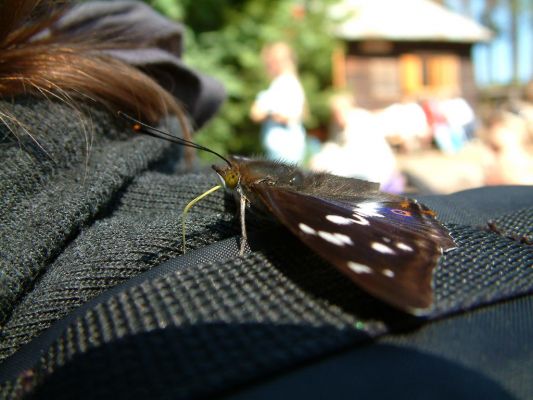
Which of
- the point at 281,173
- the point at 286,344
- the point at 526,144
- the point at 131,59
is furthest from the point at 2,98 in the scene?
the point at 526,144

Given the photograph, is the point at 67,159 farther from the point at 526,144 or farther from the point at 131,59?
the point at 526,144

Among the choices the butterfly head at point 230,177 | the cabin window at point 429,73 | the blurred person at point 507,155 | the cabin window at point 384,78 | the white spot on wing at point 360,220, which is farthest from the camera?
the cabin window at point 429,73

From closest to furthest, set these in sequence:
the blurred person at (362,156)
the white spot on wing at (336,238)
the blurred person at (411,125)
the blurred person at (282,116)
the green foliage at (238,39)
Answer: the white spot on wing at (336,238), the blurred person at (362,156), the blurred person at (282,116), the green foliage at (238,39), the blurred person at (411,125)

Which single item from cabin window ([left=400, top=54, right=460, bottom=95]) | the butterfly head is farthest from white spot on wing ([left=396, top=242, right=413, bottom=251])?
cabin window ([left=400, top=54, right=460, bottom=95])

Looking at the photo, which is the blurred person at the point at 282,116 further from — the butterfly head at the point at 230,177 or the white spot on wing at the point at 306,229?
the white spot on wing at the point at 306,229

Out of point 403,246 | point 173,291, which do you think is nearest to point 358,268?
point 403,246

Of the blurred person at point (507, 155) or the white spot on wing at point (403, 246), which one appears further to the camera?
the blurred person at point (507, 155)

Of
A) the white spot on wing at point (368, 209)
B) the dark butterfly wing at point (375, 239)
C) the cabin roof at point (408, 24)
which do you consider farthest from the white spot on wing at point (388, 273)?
the cabin roof at point (408, 24)
